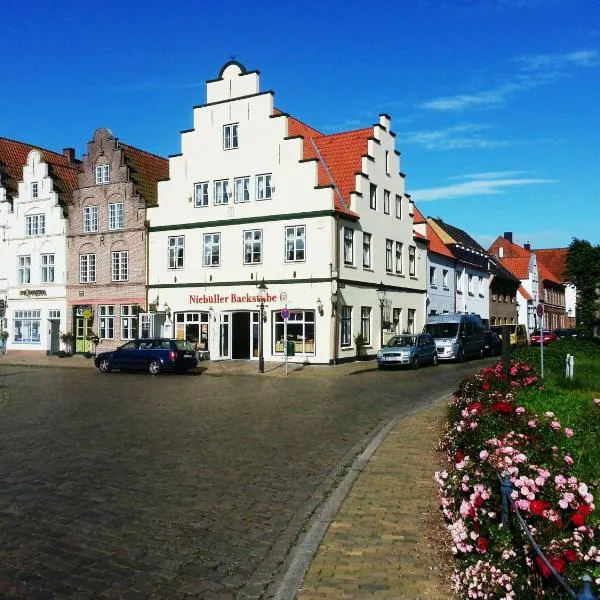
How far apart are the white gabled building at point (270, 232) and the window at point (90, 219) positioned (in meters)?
4.48

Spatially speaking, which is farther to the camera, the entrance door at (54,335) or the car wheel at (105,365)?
the entrance door at (54,335)

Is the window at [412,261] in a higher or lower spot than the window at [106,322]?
higher

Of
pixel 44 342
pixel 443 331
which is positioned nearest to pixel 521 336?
pixel 443 331

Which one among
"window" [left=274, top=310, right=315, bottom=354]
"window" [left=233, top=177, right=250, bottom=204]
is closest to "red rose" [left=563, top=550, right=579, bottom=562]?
"window" [left=274, top=310, right=315, bottom=354]

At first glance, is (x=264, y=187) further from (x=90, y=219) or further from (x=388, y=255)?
(x=90, y=219)

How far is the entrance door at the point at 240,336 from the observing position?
34.7 metres

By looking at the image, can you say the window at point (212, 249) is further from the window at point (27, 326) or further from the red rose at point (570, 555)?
the red rose at point (570, 555)

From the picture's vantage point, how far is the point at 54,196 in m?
41.2

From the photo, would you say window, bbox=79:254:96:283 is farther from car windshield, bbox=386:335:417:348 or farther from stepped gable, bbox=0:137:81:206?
car windshield, bbox=386:335:417:348

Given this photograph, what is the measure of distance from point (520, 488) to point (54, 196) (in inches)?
1614

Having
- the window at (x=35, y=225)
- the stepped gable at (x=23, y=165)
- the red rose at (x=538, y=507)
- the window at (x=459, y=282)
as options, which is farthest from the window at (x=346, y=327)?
the red rose at (x=538, y=507)

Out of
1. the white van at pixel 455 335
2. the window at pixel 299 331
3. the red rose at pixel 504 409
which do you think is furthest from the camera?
the white van at pixel 455 335

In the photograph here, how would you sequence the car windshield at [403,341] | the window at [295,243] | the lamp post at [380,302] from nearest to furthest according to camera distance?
1. the car windshield at [403,341]
2. the window at [295,243]
3. the lamp post at [380,302]

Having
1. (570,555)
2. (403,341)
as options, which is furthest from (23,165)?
(570,555)
